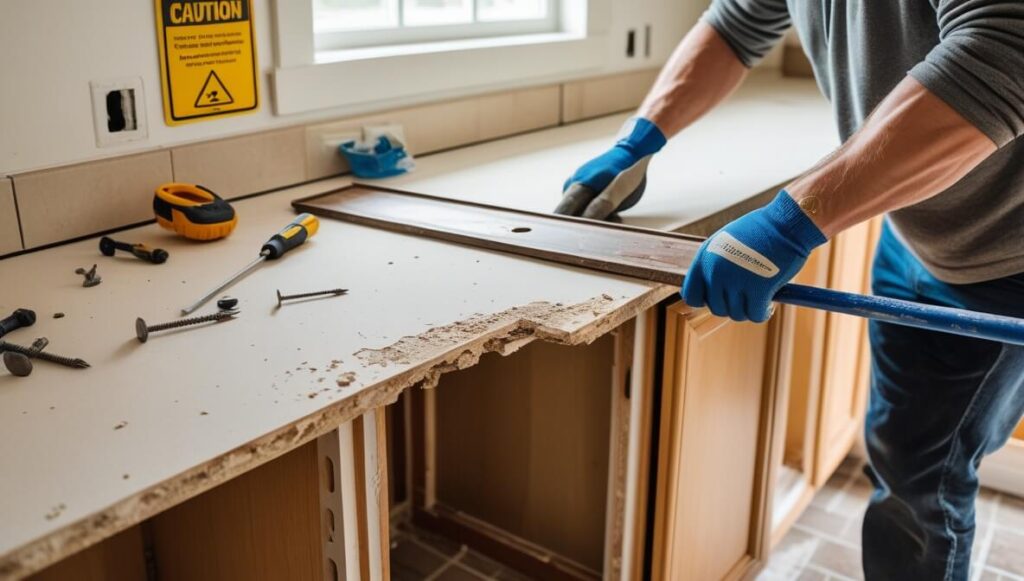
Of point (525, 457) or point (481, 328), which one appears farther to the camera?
point (525, 457)

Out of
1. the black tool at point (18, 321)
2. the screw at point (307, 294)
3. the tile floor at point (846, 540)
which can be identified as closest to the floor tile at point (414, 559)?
the tile floor at point (846, 540)

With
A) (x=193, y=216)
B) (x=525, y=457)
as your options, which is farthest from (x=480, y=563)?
(x=193, y=216)

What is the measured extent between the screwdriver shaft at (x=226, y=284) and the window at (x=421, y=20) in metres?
0.62

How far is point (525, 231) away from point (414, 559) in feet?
2.71

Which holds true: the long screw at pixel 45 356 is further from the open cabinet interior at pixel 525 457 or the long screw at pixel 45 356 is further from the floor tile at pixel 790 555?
the floor tile at pixel 790 555

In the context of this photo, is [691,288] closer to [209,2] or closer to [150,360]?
[150,360]

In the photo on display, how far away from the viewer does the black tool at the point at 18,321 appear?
0.98m

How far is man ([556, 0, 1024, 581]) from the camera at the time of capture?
3.36 ft

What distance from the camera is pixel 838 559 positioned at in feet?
6.44

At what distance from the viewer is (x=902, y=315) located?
3.31 ft

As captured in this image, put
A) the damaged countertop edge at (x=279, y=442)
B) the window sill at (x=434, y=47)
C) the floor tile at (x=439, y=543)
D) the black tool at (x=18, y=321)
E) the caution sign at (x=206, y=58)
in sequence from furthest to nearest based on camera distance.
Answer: the floor tile at (x=439, y=543) → the window sill at (x=434, y=47) → the caution sign at (x=206, y=58) → the black tool at (x=18, y=321) → the damaged countertop edge at (x=279, y=442)

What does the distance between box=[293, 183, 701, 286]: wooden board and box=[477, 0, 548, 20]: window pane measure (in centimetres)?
78

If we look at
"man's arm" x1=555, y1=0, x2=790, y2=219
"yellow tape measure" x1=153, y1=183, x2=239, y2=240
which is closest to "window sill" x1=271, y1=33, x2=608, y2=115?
"yellow tape measure" x1=153, y1=183, x2=239, y2=240

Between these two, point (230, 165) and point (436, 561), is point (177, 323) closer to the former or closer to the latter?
point (230, 165)
